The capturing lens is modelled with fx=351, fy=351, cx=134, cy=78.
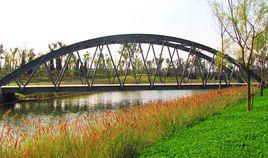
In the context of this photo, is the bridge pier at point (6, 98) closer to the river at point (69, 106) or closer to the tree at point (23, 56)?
the river at point (69, 106)

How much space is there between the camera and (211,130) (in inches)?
425

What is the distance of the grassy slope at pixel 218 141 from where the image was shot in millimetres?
7970

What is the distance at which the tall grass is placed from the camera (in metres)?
6.34

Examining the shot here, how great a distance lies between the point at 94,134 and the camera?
7.19 m

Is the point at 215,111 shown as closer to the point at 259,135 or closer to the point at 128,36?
the point at 259,135

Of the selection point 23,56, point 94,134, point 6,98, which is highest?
point 23,56

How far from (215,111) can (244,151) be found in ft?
25.5

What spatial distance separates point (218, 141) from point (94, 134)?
3.57 metres

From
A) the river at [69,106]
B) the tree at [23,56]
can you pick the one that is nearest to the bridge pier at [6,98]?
the river at [69,106]

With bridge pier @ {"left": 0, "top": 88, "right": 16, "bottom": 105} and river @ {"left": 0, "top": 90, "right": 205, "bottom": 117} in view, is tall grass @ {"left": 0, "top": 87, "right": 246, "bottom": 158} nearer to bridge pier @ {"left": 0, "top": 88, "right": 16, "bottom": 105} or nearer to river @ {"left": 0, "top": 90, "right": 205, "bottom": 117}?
river @ {"left": 0, "top": 90, "right": 205, "bottom": 117}

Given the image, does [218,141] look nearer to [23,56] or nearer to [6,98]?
[6,98]

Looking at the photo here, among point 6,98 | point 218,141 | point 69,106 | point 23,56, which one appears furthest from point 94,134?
point 23,56

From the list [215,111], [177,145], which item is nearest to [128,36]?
[215,111]

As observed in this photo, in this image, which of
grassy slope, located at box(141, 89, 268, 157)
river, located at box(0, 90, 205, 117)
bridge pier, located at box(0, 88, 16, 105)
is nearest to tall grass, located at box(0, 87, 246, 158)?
grassy slope, located at box(141, 89, 268, 157)
